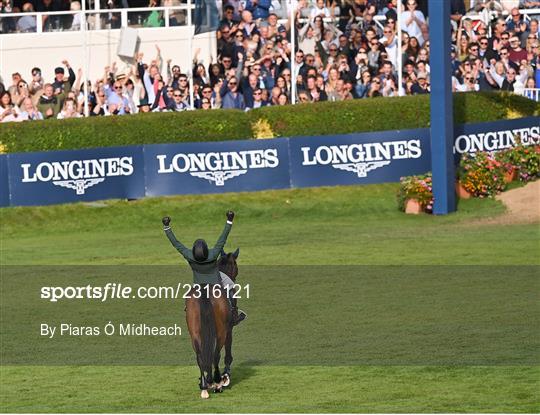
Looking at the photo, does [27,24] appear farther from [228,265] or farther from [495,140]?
[228,265]

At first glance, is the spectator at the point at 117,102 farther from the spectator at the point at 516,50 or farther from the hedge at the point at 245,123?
the spectator at the point at 516,50

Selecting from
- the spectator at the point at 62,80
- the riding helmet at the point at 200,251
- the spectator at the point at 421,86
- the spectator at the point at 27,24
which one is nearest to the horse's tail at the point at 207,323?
the riding helmet at the point at 200,251

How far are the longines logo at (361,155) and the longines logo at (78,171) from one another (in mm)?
4163

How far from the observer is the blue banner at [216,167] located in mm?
29719

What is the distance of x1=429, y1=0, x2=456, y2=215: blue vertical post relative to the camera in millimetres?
28172

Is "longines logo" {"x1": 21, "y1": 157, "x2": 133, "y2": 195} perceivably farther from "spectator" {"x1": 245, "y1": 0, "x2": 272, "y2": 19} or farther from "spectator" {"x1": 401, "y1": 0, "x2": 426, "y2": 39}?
"spectator" {"x1": 401, "y1": 0, "x2": 426, "y2": 39}

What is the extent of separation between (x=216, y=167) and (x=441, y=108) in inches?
204

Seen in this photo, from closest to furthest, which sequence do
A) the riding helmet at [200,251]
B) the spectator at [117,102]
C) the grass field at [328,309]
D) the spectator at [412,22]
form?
the riding helmet at [200,251] → the grass field at [328,309] → the spectator at [117,102] → the spectator at [412,22]

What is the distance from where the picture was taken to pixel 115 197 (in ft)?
97.3

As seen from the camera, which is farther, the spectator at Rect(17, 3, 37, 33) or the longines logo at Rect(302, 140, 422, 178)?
the spectator at Rect(17, 3, 37, 33)

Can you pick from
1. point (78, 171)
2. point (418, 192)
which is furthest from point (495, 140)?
point (78, 171)

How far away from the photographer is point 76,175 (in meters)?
29.3

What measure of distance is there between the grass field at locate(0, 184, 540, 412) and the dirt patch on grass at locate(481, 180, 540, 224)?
1.09 ft

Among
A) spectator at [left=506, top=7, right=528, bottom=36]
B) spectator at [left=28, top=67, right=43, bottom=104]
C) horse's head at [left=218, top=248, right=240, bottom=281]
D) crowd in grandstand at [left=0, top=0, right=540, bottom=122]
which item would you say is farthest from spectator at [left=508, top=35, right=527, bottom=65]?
horse's head at [left=218, top=248, right=240, bottom=281]
